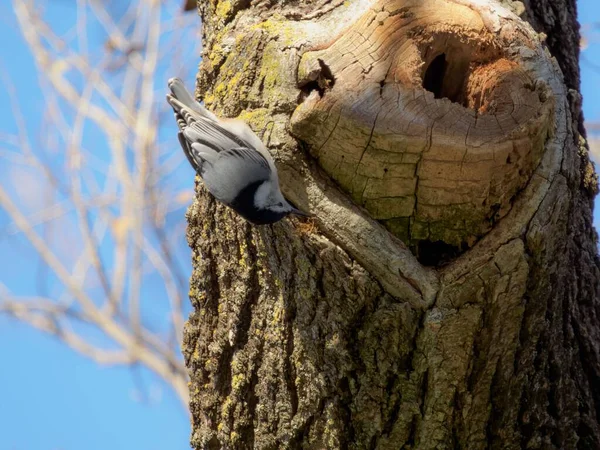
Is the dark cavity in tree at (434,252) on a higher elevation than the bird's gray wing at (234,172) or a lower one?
lower

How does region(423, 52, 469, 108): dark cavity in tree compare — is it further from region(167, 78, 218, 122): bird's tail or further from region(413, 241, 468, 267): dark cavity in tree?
region(167, 78, 218, 122): bird's tail

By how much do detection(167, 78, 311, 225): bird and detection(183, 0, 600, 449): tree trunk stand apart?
0.05 meters

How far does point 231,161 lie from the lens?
2033 mm

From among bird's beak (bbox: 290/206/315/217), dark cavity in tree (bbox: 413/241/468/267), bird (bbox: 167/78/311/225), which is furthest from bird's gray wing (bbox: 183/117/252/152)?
dark cavity in tree (bbox: 413/241/468/267)

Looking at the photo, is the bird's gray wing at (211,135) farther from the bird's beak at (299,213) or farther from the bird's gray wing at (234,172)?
the bird's beak at (299,213)

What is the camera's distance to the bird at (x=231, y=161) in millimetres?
1709

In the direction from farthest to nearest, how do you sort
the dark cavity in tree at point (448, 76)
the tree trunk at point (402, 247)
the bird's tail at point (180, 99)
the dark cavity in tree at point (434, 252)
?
the bird's tail at point (180, 99)
the dark cavity in tree at point (448, 76)
the dark cavity in tree at point (434, 252)
the tree trunk at point (402, 247)

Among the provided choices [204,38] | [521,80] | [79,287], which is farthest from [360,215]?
[79,287]

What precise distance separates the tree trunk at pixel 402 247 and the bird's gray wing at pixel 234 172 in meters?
0.08

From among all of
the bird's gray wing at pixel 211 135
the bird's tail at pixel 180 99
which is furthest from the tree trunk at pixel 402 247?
the bird's tail at pixel 180 99

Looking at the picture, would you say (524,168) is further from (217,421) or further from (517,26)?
(217,421)

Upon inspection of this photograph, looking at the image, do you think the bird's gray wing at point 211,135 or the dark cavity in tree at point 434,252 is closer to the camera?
the dark cavity in tree at point 434,252

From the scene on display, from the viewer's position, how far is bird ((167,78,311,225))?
1.71 metres

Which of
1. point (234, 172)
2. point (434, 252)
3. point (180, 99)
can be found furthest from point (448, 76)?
point (180, 99)
